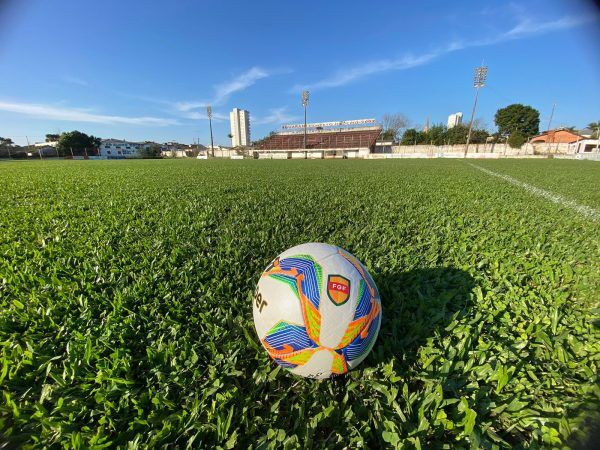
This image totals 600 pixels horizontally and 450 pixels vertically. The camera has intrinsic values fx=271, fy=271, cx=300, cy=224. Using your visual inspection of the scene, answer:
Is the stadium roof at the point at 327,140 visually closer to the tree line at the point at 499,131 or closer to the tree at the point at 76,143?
the tree line at the point at 499,131

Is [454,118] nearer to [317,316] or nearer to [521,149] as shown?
[521,149]

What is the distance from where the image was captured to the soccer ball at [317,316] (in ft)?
4.49

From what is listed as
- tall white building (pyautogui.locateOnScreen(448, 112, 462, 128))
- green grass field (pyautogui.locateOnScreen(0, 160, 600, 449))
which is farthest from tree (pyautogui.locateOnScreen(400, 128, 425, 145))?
green grass field (pyautogui.locateOnScreen(0, 160, 600, 449))

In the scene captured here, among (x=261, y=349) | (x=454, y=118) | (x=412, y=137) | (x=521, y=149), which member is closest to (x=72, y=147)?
(x=261, y=349)

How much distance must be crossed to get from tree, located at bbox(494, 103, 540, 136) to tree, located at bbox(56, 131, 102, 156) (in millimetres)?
88949

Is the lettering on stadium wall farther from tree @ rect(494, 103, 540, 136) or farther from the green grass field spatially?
the green grass field

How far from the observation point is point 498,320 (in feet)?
6.41

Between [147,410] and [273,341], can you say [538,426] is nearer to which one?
[273,341]

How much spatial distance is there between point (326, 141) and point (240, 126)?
220 feet

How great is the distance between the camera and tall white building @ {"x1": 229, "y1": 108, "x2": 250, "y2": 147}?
12121cm

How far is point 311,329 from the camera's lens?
4.48ft

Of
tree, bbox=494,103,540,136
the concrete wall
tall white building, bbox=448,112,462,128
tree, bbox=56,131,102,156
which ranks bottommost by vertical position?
the concrete wall

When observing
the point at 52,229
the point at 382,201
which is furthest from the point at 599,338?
the point at 52,229

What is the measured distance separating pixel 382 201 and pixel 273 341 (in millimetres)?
4792
